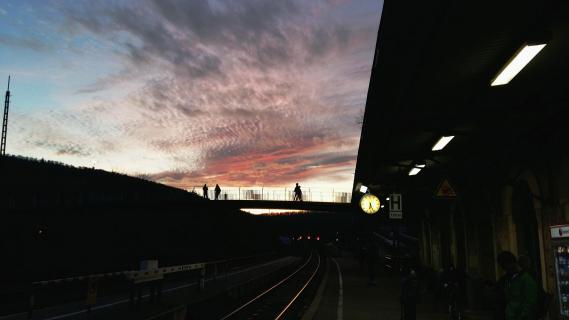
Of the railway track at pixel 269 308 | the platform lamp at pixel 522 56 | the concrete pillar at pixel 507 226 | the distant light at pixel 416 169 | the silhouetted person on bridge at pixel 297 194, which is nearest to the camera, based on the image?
the platform lamp at pixel 522 56

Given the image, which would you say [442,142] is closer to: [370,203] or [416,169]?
[416,169]

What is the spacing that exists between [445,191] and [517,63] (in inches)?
164

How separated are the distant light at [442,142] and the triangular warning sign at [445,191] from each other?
1.83 m

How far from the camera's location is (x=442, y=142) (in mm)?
12734

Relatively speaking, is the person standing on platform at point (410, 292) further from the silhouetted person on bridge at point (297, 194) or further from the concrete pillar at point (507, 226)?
the silhouetted person on bridge at point (297, 194)

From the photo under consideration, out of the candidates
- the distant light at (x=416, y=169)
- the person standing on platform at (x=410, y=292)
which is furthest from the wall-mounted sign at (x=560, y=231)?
the distant light at (x=416, y=169)

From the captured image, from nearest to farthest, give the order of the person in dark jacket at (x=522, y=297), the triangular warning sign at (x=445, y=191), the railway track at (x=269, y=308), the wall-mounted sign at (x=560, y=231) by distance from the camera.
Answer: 1. the person in dark jacket at (x=522, y=297)
2. the wall-mounted sign at (x=560, y=231)
3. the triangular warning sign at (x=445, y=191)
4. the railway track at (x=269, y=308)

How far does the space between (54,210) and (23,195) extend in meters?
11.9

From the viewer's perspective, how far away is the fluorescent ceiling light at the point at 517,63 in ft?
21.4

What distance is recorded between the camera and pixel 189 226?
76.0 m

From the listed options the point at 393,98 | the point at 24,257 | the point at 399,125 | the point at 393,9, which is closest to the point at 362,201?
the point at 399,125

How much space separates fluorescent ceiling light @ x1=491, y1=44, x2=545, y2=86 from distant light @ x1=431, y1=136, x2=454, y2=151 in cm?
407

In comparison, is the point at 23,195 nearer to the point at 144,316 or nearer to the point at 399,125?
the point at 144,316

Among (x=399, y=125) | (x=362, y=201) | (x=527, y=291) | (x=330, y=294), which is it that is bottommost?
(x=330, y=294)
